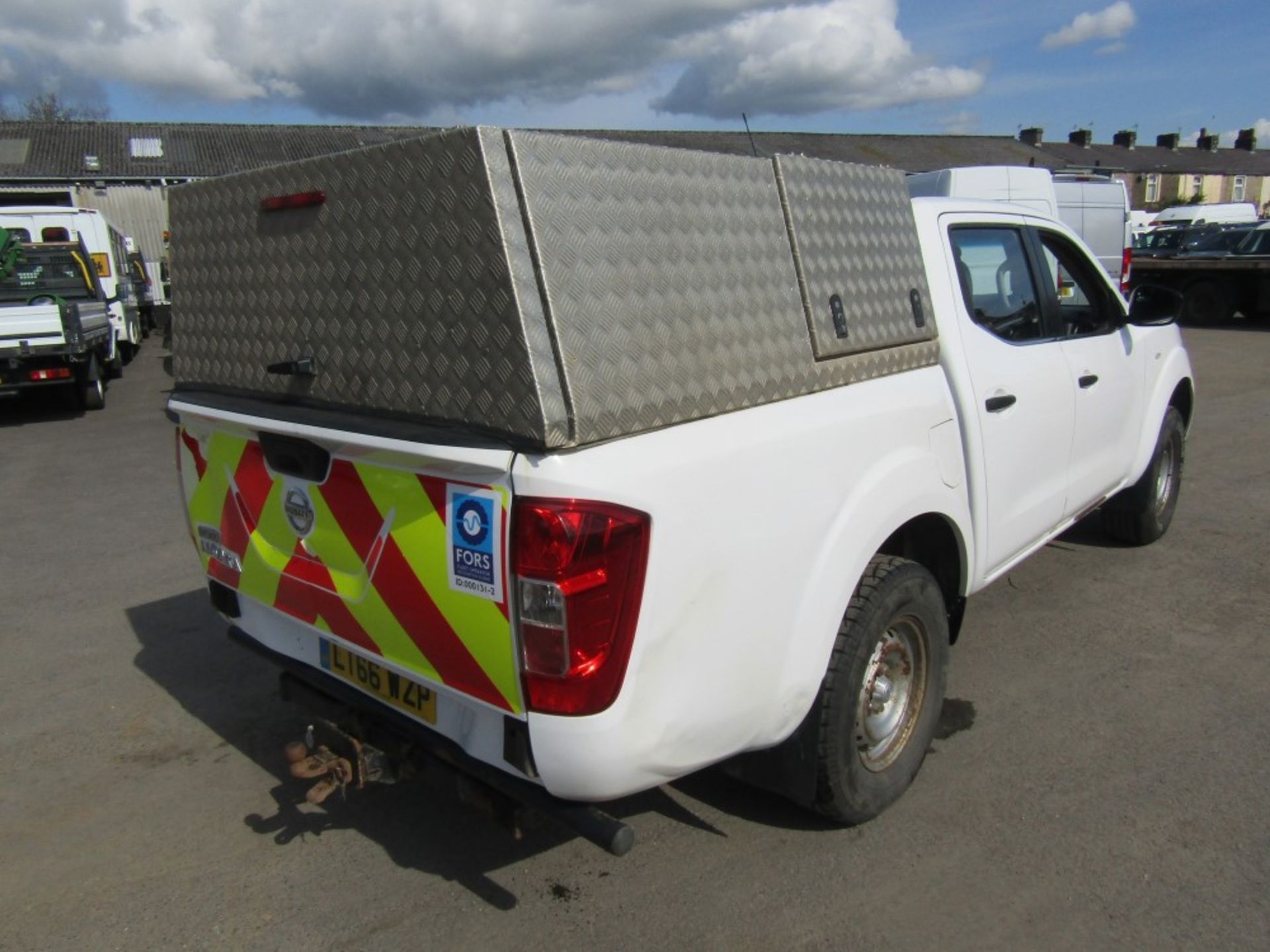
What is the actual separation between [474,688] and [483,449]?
60 centimetres

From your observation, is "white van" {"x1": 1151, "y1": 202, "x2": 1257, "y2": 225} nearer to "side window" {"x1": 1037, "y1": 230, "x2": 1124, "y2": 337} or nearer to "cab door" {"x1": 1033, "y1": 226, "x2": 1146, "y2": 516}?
"cab door" {"x1": 1033, "y1": 226, "x2": 1146, "y2": 516}

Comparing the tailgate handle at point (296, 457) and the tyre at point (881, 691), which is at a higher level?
the tailgate handle at point (296, 457)

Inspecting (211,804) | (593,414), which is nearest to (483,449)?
(593,414)

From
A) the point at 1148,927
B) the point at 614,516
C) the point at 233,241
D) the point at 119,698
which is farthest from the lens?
the point at 119,698

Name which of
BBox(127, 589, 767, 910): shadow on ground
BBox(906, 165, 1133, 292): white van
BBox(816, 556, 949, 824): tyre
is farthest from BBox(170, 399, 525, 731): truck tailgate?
BBox(906, 165, 1133, 292): white van

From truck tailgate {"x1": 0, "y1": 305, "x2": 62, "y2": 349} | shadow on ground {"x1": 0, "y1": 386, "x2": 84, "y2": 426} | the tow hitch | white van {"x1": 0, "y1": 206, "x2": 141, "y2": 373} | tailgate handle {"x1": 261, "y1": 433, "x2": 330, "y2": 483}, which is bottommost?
the tow hitch

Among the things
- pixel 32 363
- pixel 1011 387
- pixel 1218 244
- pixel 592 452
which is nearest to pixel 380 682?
pixel 592 452

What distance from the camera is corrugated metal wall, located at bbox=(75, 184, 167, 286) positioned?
3606 cm

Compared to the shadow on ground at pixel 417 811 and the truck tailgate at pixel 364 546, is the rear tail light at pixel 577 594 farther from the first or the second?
the shadow on ground at pixel 417 811

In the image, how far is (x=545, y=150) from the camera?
87.0 inches

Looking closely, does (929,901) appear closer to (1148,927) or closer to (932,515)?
(1148,927)

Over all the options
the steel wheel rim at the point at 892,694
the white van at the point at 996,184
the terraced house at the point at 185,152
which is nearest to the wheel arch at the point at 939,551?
the steel wheel rim at the point at 892,694

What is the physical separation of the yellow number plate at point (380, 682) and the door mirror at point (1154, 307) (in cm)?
380

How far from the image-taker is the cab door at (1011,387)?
3.57 metres
